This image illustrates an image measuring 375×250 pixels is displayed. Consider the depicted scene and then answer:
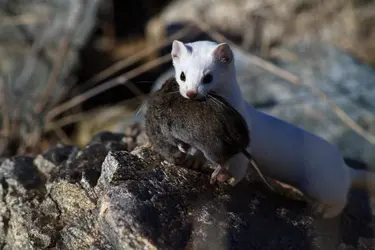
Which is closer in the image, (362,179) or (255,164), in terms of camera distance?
(255,164)

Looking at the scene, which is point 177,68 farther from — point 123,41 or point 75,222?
point 123,41

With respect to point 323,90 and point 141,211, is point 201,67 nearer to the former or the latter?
point 141,211

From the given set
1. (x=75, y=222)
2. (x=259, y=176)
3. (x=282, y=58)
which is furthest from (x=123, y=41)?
(x=75, y=222)

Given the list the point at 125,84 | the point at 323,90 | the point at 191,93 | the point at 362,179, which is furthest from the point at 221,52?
the point at 125,84

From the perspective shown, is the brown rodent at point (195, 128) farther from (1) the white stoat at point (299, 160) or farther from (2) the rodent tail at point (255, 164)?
(1) the white stoat at point (299, 160)

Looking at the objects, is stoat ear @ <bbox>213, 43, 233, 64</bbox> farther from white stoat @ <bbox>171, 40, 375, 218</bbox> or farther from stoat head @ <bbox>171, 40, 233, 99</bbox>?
white stoat @ <bbox>171, 40, 375, 218</bbox>

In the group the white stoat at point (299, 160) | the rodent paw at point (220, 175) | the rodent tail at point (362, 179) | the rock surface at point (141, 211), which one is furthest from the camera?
the rodent tail at point (362, 179)

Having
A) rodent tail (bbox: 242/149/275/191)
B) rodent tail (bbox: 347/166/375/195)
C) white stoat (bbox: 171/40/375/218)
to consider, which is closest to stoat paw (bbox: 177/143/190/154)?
rodent tail (bbox: 242/149/275/191)

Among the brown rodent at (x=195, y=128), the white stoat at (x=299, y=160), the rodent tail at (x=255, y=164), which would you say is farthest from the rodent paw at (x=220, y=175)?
the white stoat at (x=299, y=160)
